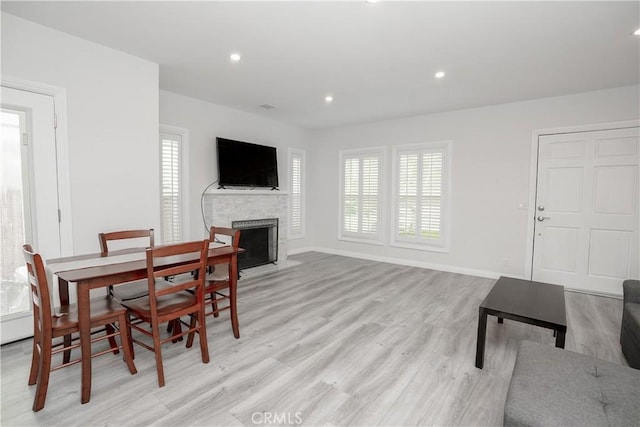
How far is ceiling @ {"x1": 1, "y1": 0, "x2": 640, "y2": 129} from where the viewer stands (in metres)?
2.33

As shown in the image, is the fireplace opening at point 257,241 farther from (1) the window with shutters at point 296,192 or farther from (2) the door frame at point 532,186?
(2) the door frame at point 532,186

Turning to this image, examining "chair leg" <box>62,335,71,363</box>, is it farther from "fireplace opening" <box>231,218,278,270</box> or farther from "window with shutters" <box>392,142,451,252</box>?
"window with shutters" <box>392,142,451,252</box>

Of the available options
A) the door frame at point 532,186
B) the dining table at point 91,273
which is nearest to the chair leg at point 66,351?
the dining table at point 91,273

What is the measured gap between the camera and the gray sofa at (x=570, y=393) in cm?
126

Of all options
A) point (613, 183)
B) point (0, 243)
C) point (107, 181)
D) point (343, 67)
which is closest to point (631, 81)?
point (613, 183)

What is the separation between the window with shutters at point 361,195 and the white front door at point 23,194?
4740 mm

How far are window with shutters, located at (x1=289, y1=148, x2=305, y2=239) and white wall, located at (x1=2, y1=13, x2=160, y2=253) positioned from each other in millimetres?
3206

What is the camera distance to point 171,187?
14.3ft

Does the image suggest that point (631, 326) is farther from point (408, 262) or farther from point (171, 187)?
point (171, 187)

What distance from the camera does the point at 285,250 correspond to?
5844 millimetres

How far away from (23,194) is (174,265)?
1.60 m

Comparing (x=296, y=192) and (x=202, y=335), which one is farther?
(x=296, y=192)

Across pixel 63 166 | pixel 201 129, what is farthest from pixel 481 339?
pixel 201 129

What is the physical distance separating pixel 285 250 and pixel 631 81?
546 cm
